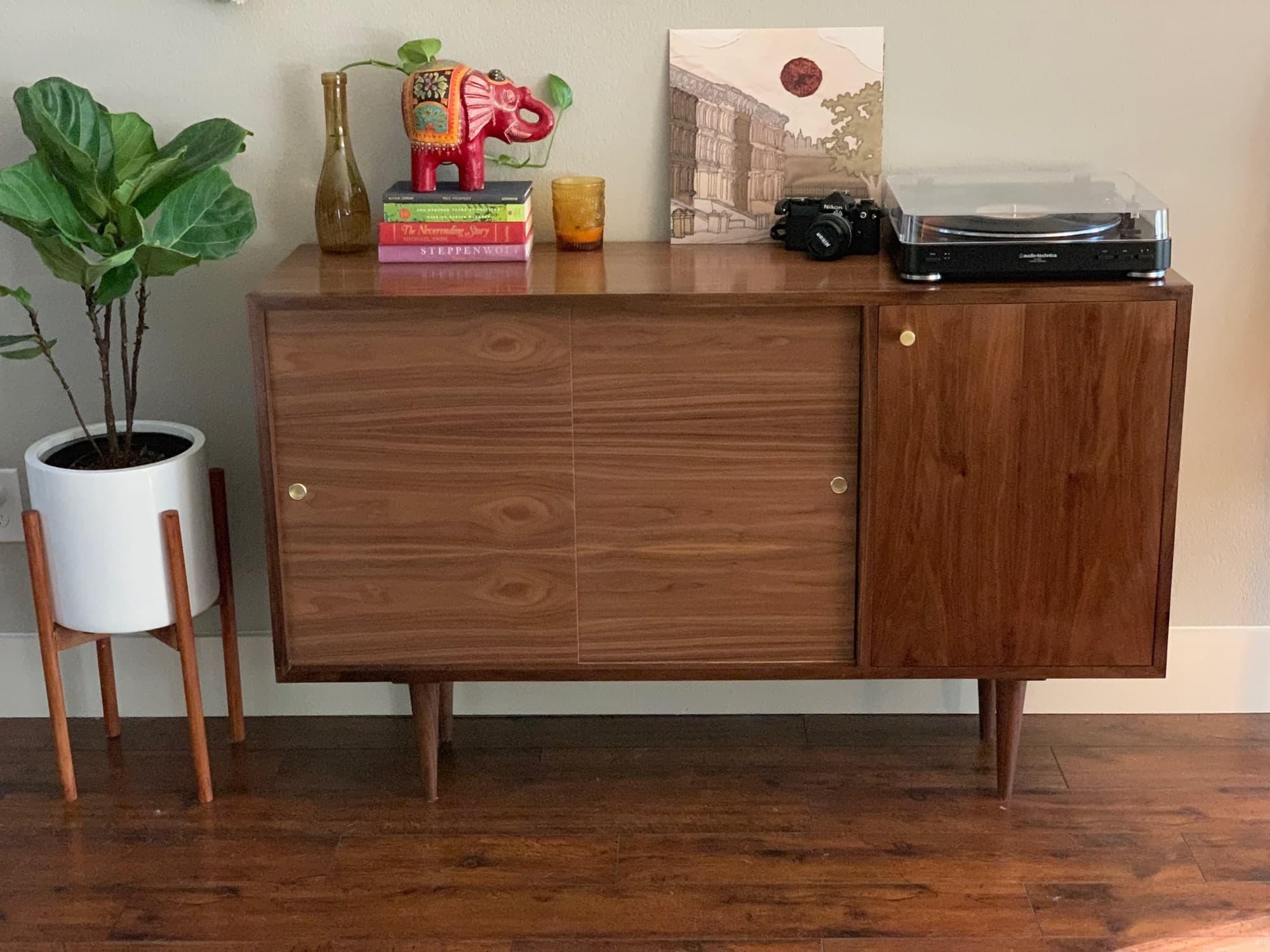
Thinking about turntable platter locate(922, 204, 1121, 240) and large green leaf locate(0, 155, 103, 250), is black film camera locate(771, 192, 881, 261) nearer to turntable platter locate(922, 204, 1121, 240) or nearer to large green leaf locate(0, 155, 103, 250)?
turntable platter locate(922, 204, 1121, 240)

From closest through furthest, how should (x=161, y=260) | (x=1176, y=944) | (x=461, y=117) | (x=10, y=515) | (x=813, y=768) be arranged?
(x=1176, y=944), (x=161, y=260), (x=461, y=117), (x=813, y=768), (x=10, y=515)

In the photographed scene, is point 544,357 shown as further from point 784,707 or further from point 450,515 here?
point 784,707

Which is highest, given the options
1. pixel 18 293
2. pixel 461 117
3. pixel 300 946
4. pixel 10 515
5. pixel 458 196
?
pixel 461 117

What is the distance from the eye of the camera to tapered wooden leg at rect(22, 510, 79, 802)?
211 centimetres

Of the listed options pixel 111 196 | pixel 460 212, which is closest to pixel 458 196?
pixel 460 212

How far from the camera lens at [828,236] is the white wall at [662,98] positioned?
245mm

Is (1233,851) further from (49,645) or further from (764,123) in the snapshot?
(49,645)

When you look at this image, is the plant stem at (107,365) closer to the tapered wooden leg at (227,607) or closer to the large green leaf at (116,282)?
the large green leaf at (116,282)

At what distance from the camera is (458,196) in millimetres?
2066

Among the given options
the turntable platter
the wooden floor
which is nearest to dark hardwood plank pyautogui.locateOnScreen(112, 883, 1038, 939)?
the wooden floor

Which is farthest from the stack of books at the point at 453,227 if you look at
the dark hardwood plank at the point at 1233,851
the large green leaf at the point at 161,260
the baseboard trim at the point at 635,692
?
the dark hardwood plank at the point at 1233,851

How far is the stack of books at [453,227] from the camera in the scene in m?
2.05

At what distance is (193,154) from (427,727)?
2.90 ft

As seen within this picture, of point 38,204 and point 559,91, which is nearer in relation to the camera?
point 38,204
